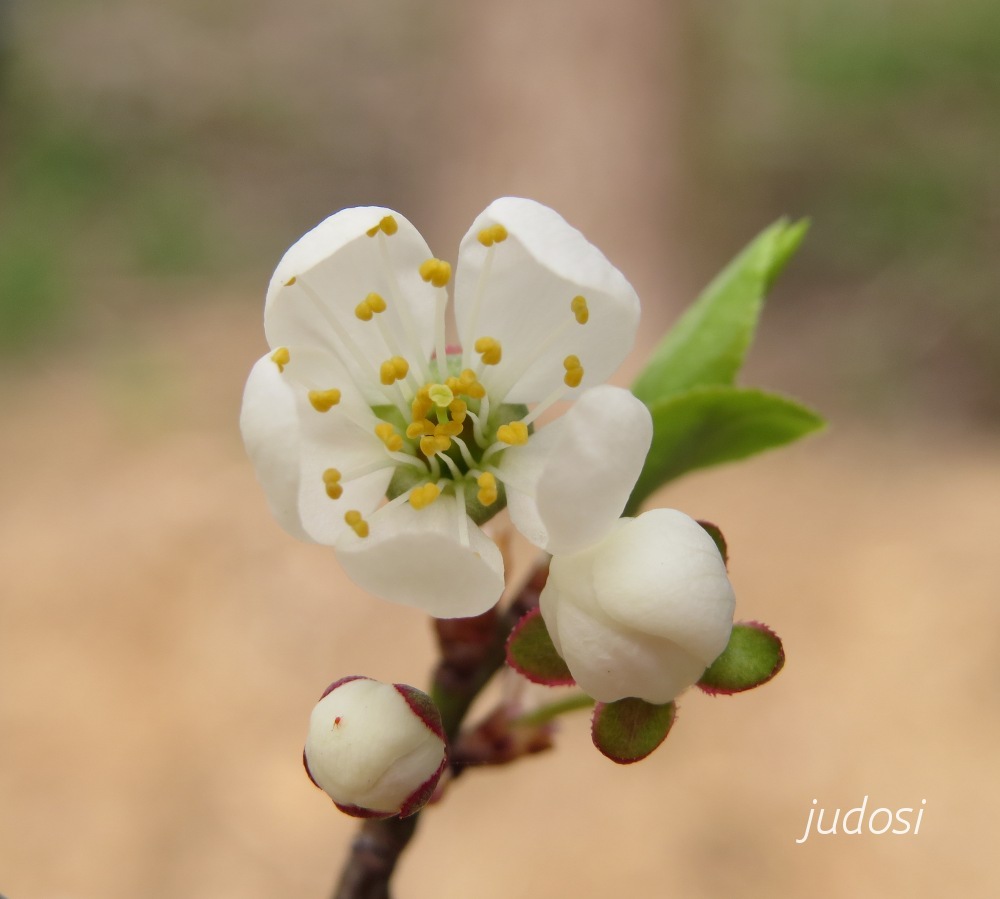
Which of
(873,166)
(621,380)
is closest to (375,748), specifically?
(621,380)

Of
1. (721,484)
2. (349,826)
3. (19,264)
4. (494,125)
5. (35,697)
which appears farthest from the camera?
(19,264)

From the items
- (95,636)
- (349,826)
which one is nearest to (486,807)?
(349,826)

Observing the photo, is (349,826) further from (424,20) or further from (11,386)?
(424,20)

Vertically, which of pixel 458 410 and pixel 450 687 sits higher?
pixel 458 410

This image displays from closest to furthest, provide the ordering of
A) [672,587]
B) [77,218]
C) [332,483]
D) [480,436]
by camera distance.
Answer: [672,587], [332,483], [480,436], [77,218]

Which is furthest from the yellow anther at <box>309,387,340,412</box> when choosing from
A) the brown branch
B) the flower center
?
the brown branch

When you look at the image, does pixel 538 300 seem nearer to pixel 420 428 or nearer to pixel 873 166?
pixel 420 428
